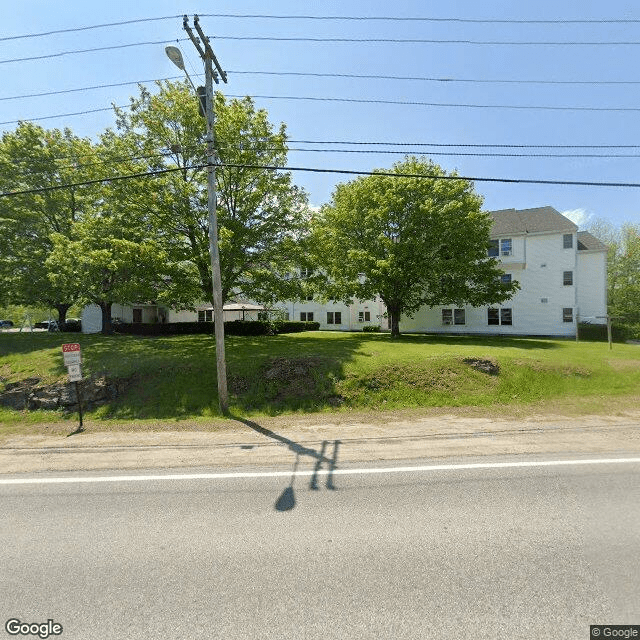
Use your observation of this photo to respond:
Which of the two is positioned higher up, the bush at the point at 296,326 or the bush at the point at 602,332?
the bush at the point at 296,326

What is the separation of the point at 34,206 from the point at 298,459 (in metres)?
24.0

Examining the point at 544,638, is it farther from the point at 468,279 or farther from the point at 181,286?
the point at 468,279

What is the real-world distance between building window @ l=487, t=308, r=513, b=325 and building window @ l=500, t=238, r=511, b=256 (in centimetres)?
484

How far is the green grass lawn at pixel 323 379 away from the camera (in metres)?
11.2

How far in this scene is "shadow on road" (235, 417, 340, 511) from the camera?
196 inches

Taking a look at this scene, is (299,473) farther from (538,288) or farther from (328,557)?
(538,288)

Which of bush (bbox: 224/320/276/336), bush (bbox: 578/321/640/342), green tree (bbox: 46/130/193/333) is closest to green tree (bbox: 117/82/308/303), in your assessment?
green tree (bbox: 46/130/193/333)

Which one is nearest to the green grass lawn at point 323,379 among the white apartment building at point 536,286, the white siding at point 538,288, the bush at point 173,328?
the bush at point 173,328

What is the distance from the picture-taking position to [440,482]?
5488mm

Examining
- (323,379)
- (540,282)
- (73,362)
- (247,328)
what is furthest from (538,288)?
(73,362)

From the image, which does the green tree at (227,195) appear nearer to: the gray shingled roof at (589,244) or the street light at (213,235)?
the street light at (213,235)

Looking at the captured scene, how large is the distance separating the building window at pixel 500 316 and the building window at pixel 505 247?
484 cm

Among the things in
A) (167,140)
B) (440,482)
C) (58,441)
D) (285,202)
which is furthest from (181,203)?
(440,482)

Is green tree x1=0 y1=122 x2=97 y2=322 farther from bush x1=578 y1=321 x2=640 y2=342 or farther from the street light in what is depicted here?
bush x1=578 y1=321 x2=640 y2=342
